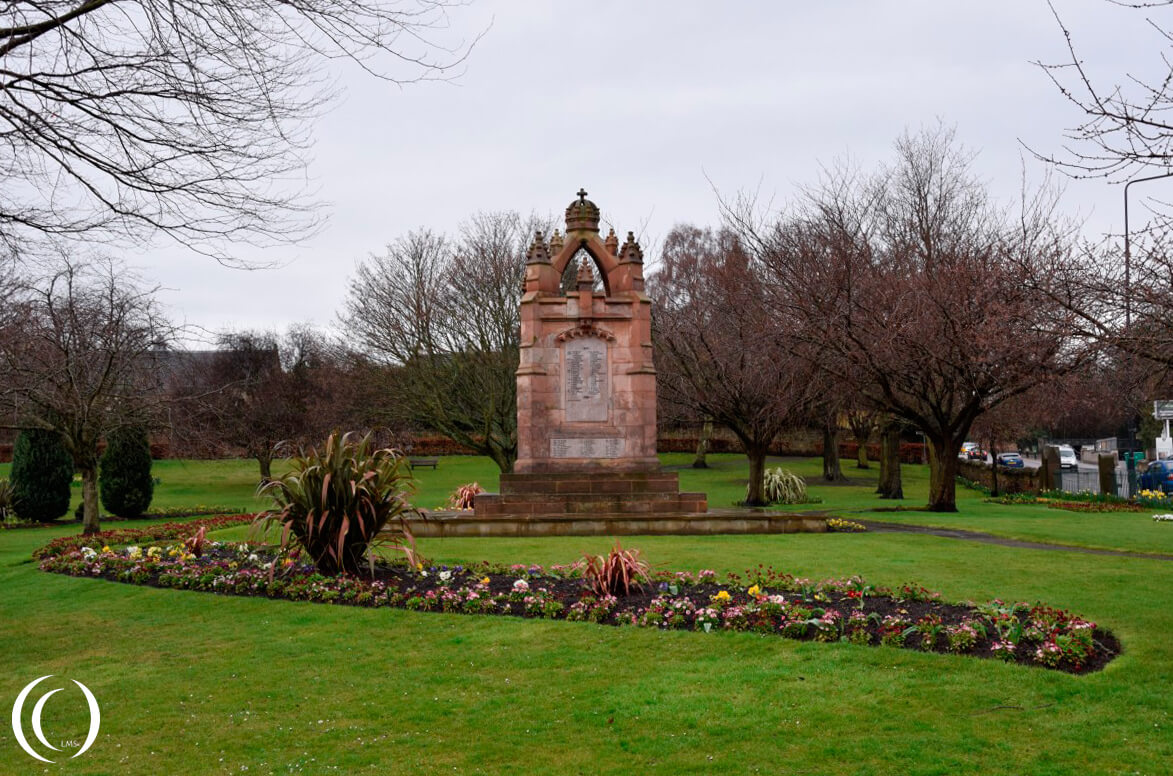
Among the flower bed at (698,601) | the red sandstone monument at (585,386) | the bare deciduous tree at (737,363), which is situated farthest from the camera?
the bare deciduous tree at (737,363)

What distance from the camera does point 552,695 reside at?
7023 millimetres

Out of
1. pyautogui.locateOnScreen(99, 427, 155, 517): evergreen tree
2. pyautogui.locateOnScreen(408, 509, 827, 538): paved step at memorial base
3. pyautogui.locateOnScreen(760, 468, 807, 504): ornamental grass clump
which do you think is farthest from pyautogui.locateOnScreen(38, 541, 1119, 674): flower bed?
pyautogui.locateOnScreen(760, 468, 807, 504): ornamental grass clump

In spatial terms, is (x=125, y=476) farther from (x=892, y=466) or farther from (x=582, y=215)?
(x=892, y=466)

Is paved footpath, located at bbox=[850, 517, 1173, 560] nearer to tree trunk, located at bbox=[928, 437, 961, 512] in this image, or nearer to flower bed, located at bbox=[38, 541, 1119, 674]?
tree trunk, located at bbox=[928, 437, 961, 512]

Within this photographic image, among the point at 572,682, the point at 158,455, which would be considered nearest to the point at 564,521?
the point at 572,682

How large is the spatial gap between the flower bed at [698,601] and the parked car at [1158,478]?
24.6 metres

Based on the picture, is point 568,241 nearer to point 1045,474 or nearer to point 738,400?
point 738,400

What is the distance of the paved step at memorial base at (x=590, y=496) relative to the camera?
18.5m

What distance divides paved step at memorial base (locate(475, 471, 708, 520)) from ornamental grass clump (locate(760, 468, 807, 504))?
36.9 feet

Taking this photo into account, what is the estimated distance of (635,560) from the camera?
1035 cm

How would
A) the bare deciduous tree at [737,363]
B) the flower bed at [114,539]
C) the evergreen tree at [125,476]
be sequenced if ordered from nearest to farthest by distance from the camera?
the flower bed at [114,539]
the bare deciduous tree at [737,363]
the evergreen tree at [125,476]

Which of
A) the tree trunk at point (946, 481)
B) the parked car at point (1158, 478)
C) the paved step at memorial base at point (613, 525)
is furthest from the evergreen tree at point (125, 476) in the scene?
the parked car at point (1158, 478)

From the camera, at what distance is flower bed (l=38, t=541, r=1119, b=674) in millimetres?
7820

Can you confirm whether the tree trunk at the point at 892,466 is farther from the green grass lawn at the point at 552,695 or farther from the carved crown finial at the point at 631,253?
the green grass lawn at the point at 552,695
